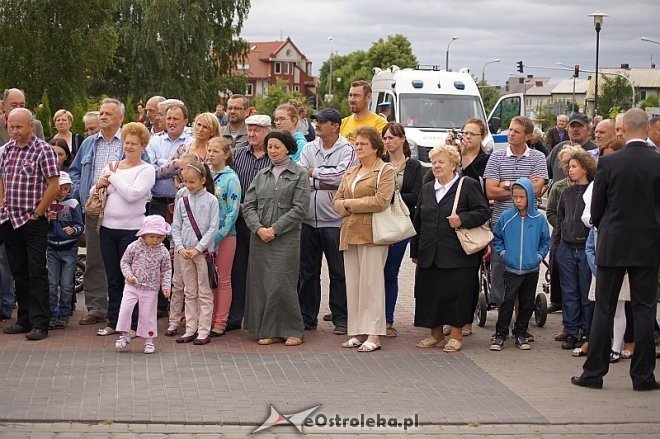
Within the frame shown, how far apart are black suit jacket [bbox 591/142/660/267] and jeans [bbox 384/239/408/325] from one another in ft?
8.55

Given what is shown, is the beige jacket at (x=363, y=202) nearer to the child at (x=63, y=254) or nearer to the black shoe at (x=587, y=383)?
the black shoe at (x=587, y=383)

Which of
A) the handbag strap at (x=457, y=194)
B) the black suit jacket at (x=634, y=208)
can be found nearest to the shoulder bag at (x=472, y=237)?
the handbag strap at (x=457, y=194)

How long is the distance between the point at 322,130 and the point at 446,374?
2.81 metres

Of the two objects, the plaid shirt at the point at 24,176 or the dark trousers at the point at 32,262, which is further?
the dark trousers at the point at 32,262

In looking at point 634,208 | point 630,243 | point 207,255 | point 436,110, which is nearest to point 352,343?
point 207,255

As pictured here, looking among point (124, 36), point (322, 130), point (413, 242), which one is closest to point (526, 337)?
point (413, 242)

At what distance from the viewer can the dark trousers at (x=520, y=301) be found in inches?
388

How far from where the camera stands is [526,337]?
10.0 metres

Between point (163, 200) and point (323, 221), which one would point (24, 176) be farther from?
point (323, 221)

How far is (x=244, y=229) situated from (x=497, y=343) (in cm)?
272

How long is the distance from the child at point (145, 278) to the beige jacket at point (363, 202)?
5.35 ft

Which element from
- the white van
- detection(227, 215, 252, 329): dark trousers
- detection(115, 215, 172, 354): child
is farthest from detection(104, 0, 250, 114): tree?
detection(115, 215, 172, 354): child

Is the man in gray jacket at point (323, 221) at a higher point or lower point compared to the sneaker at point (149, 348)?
higher

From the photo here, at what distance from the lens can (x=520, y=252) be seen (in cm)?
981
